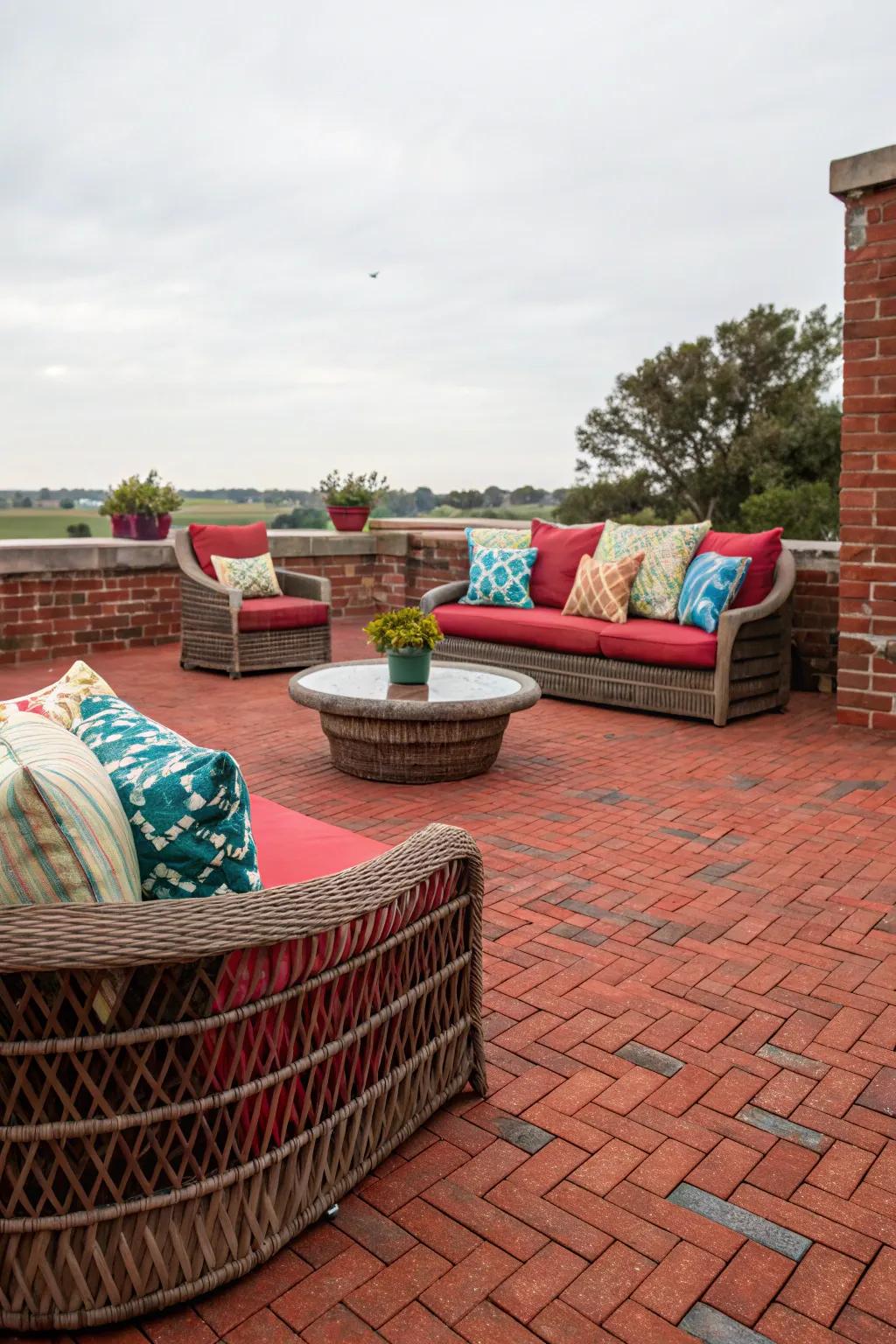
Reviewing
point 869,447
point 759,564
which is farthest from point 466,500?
point 869,447

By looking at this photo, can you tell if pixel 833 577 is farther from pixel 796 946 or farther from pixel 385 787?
pixel 796 946

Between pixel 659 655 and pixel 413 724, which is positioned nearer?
pixel 413 724

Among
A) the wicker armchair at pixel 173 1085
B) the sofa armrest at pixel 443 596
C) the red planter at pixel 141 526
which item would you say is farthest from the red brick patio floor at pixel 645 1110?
the red planter at pixel 141 526

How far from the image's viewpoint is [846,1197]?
1808mm

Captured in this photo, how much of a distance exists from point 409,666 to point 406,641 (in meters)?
0.16

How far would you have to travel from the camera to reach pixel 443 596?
22.0 feet

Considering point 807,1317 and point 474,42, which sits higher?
point 474,42

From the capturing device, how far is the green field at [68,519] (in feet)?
27.4

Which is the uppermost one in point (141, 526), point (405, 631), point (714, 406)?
point (714, 406)

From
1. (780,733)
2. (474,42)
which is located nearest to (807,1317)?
(780,733)

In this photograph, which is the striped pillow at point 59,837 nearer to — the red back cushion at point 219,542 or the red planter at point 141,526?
the red back cushion at point 219,542

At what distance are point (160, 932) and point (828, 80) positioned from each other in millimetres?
20370

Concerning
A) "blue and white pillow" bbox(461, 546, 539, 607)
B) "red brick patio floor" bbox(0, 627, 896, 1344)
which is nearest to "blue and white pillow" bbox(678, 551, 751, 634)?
"blue and white pillow" bbox(461, 546, 539, 607)

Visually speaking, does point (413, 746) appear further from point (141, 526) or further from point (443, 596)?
point (141, 526)
